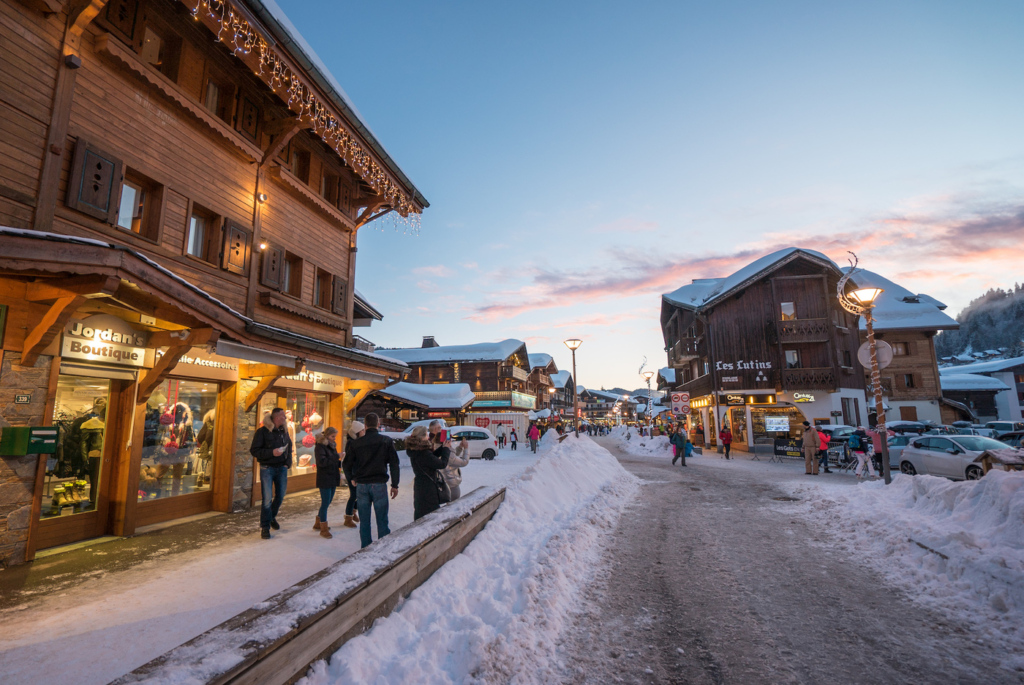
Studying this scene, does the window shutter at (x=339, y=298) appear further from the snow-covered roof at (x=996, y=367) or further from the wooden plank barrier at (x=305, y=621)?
the snow-covered roof at (x=996, y=367)

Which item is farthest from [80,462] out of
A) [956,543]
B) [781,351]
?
[781,351]

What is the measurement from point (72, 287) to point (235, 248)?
3.93m

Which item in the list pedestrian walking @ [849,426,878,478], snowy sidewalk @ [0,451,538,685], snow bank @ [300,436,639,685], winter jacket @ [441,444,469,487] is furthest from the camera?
pedestrian walking @ [849,426,878,478]

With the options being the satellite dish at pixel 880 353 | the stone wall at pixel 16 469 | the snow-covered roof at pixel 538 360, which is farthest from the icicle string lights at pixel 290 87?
the snow-covered roof at pixel 538 360

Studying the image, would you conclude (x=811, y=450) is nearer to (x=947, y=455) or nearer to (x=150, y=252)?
(x=947, y=455)

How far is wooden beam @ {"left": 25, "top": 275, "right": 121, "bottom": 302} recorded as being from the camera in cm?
563

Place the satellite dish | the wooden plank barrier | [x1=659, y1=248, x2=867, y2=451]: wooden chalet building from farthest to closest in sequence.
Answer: [x1=659, y1=248, x2=867, y2=451]: wooden chalet building < the satellite dish < the wooden plank barrier

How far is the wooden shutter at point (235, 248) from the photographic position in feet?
30.3

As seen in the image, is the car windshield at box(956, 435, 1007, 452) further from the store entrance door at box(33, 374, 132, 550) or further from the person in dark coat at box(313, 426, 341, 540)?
the store entrance door at box(33, 374, 132, 550)

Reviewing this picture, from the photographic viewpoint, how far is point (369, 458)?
638 centimetres

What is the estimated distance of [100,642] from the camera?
4.01 m

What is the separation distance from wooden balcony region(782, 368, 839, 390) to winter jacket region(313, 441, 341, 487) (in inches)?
1203

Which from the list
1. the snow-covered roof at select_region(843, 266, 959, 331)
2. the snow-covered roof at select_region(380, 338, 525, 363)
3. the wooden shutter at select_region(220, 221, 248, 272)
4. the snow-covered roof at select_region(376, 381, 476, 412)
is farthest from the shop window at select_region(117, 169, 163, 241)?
the snow-covered roof at select_region(843, 266, 959, 331)

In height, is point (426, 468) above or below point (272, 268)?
below
